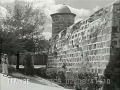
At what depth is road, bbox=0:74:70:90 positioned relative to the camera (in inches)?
287

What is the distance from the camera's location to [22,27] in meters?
8.70

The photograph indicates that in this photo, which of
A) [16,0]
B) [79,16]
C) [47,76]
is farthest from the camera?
[16,0]

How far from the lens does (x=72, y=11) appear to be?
615cm

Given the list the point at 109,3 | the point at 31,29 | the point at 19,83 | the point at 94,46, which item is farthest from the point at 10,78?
the point at 109,3

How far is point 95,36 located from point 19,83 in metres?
3.56

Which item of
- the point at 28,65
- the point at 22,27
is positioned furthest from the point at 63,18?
the point at 22,27

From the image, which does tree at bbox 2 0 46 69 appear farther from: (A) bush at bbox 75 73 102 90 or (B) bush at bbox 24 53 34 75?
(A) bush at bbox 75 73 102 90

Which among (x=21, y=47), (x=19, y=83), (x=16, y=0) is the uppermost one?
(x=16, y=0)

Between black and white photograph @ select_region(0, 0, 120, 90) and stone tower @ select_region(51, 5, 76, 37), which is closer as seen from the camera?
black and white photograph @ select_region(0, 0, 120, 90)

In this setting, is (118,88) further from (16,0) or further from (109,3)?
(16,0)

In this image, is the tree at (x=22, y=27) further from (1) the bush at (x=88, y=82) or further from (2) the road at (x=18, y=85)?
(1) the bush at (x=88, y=82)

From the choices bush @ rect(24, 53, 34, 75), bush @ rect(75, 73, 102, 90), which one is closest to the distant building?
bush @ rect(75, 73, 102, 90)

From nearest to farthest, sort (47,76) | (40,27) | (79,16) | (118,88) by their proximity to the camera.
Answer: (118,88) < (79,16) < (47,76) < (40,27)

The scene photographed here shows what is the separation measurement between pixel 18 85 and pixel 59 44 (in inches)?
88.9
